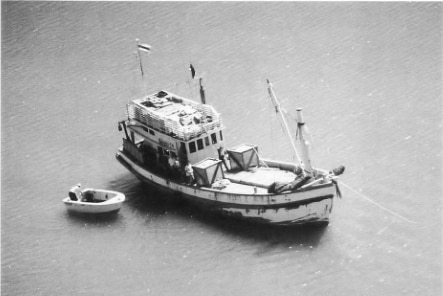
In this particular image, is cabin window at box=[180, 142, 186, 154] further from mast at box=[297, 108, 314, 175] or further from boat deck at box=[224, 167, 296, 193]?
mast at box=[297, 108, 314, 175]

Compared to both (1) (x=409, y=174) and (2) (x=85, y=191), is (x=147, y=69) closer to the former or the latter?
(2) (x=85, y=191)

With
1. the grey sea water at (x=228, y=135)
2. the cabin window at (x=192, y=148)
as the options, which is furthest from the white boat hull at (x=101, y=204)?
the cabin window at (x=192, y=148)

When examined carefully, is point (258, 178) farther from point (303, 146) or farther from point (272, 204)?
point (303, 146)

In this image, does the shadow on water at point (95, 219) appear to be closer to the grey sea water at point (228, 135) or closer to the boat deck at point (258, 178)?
the grey sea water at point (228, 135)

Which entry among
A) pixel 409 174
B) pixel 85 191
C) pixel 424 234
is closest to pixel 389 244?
pixel 424 234

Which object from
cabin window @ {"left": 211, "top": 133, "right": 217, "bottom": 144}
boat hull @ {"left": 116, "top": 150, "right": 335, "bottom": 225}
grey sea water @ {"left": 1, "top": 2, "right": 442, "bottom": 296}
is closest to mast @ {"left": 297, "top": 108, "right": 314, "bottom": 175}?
boat hull @ {"left": 116, "top": 150, "right": 335, "bottom": 225}
